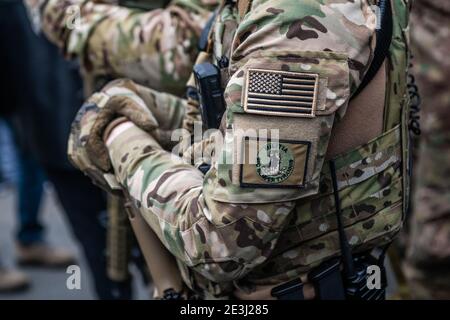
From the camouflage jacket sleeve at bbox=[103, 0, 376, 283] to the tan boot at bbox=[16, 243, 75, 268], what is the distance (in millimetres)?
3131

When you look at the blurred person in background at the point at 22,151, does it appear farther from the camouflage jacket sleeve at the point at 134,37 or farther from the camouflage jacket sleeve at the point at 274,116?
the camouflage jacket sleeve at the point at 274,116

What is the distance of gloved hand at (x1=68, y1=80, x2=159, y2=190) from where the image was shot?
2.01m

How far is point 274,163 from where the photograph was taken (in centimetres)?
159

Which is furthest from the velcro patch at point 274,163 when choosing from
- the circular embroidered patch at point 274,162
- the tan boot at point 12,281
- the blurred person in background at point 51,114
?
the tan boot at point 12,281

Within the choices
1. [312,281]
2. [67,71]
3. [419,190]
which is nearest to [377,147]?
[312,281]

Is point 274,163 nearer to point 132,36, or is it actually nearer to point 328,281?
point 328,281

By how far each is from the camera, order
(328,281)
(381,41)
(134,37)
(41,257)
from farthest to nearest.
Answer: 1. (41,257)
2. (134,37)
3. (328,281)
4. (381,41)

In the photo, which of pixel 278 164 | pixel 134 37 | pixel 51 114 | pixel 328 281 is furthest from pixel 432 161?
pixel 278 164

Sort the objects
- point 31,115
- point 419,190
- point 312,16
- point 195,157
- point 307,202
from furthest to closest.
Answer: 1. point 31,115
2. point 419,190
3. point 195,157
4. point 307,202
5. point 312,16

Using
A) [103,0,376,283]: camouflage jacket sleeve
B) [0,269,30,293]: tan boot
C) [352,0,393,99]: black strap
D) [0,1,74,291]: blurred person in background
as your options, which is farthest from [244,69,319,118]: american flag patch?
[0,269,30,293]: tan boot

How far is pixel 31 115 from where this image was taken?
3.98 meters

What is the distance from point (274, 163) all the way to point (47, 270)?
3.33 meters
